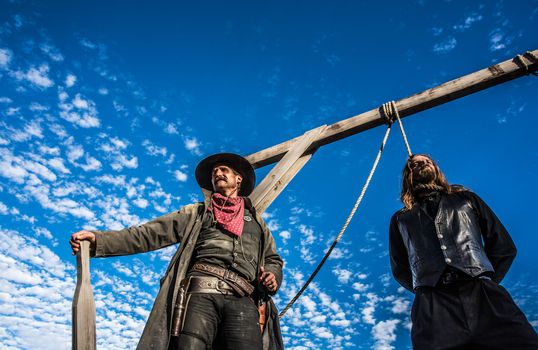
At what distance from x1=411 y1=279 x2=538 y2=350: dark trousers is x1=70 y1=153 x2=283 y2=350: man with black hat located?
3.30 ft

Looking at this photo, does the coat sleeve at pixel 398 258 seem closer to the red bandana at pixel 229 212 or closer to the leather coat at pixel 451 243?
the leather coat at pixel 451 243

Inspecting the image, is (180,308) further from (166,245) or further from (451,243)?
(451,243)

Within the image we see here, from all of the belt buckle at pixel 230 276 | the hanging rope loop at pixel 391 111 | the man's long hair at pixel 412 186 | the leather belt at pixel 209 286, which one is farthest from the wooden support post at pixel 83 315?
the hanging rope loop at pixel 391 111

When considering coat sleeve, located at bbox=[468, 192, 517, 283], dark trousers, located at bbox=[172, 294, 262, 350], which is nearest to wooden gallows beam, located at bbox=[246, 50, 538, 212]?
dark trousers, located at bbox=[172, 294, 262, 350]

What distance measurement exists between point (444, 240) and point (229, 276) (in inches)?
55.7

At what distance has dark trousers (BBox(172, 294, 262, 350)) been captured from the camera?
2.43 meters

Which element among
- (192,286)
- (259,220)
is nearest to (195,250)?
(192,286)

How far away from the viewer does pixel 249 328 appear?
8.45ft

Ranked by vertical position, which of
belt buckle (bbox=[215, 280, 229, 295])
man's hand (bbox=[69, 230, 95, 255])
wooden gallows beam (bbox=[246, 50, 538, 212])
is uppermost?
wooden gallows beam (bbox=[246, 50, 538, 212])

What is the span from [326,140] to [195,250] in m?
1.84

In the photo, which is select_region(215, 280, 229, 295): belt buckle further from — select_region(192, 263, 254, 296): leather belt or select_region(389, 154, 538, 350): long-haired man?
select_region(389, 154, 538, 350): long-haired man

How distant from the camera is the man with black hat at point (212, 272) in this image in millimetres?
2480

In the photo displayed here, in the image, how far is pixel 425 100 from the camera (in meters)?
3.80

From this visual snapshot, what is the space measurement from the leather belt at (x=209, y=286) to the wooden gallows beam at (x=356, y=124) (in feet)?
3.30
